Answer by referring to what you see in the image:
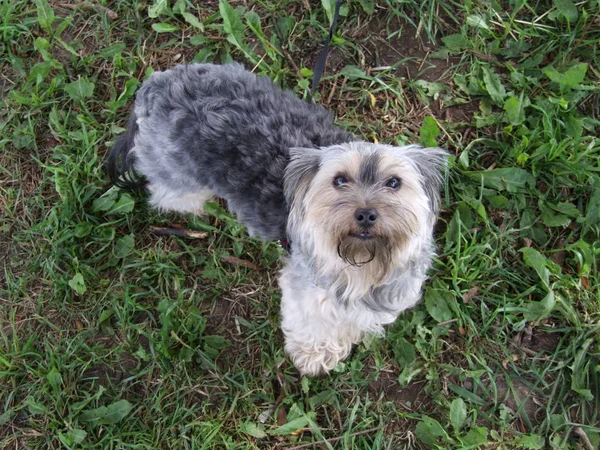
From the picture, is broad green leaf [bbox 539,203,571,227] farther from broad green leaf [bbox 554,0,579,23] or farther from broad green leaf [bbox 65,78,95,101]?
broad green leaf [bbox 65,78,95,101]

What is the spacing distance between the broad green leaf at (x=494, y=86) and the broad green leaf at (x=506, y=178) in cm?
65

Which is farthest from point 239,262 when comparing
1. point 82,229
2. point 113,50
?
point 113,50

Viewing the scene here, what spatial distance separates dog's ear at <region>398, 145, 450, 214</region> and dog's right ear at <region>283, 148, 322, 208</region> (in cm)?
49

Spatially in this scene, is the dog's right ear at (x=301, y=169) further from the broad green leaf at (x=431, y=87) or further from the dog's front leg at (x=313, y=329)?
the broad green leaf at (x=431, y=87)

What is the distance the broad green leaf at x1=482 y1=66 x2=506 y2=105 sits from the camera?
415 centimetres

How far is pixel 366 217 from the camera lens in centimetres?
253

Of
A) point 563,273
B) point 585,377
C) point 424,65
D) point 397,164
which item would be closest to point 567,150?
point 563,273

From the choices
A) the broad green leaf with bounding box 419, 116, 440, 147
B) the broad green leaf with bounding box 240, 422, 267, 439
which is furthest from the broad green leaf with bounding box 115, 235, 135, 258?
the broad green leaf with bounding box 419, 116, 440, 147

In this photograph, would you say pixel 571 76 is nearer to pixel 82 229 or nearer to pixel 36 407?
pixel 82 229

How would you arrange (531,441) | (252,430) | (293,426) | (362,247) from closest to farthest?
(362,247) < (531,441) < (293,426) < (252,430)

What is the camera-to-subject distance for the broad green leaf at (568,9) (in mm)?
4125

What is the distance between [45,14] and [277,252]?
291cm

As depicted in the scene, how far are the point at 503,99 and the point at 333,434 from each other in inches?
113

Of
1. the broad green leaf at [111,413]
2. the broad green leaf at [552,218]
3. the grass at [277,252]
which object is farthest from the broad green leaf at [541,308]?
the broad green leaf at [111,413]
